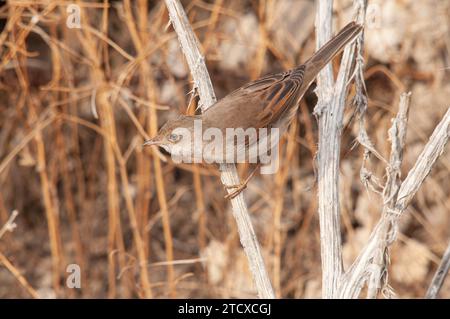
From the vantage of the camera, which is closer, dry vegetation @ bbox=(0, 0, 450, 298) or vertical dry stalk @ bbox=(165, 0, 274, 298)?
vertical dry stalk @ bbox=(165, 0, 274, 298)

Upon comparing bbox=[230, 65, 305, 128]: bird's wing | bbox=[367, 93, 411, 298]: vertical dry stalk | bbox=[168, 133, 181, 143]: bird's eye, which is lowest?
bbox=[367, 93, 411, 298]: vertical dry stalk

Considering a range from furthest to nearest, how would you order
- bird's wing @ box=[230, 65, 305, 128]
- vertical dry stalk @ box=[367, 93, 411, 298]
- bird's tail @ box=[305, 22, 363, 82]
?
bird's wing @ box=[230, 65, 305, 128]
bird's tail @ box=[305, 22, 363, 82]
vertical dry stalk @ box=[367, 93, 411, 298]

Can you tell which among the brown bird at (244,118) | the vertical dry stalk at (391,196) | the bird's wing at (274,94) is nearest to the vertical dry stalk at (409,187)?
the vertical dry stalk at (391,196)

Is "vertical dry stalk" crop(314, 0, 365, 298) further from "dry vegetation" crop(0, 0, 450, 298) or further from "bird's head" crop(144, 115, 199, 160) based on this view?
"dry vegetation" crop(0, 0, 450, 298)

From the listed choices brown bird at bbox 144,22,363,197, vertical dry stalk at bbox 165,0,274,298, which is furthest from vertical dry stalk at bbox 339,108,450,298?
brown bird at bbox 144,22,363,197

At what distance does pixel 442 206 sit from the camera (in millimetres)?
4855

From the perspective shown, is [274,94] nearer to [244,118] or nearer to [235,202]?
[244,118]

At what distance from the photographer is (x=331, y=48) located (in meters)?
2.81

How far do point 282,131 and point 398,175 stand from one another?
3.38ft

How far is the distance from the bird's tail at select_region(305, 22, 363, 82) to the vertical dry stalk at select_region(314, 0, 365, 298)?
5cm

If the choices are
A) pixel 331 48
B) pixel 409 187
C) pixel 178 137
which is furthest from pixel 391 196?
pixel 178 137

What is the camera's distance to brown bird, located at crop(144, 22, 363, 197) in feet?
9.00
